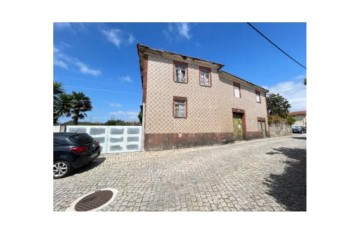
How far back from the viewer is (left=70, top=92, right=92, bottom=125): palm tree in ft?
68.2

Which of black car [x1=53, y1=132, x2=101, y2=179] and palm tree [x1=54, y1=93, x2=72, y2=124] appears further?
palm tree [x1=54, y1=93, x2=72, y2=124]

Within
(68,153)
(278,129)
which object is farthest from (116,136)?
(278,129)

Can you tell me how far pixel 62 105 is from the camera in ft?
61.8

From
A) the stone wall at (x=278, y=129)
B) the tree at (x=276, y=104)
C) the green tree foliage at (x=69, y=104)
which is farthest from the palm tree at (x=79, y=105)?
the tree at (x=276, y=104)

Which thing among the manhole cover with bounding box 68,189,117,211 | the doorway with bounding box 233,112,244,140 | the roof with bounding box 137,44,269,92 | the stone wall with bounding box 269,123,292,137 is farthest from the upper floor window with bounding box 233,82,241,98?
the manhole cover with bounding box 68,189,117,211

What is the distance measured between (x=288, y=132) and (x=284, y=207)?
2505 centimetres

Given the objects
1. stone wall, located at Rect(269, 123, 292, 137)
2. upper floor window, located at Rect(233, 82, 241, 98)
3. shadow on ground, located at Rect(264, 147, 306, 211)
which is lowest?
shadow on ground, located at Rect(264, 147, 306, 211)

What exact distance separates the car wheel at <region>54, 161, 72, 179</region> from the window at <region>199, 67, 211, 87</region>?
31.7ft

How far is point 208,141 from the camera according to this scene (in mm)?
11094

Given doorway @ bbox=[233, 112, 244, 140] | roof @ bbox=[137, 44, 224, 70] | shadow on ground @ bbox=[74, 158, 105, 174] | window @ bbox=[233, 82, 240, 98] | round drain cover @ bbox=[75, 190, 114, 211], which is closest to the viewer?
round drain cover @ bbox=[75, 190, 114, 211]

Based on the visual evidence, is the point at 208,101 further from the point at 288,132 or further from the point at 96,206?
the point at 288,132

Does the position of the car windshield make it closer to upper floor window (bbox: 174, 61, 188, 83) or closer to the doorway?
upper floor window (bbox: 174, 61, 188, 83)

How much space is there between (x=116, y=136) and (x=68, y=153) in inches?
138

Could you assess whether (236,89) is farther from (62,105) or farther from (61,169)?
(62,105)
